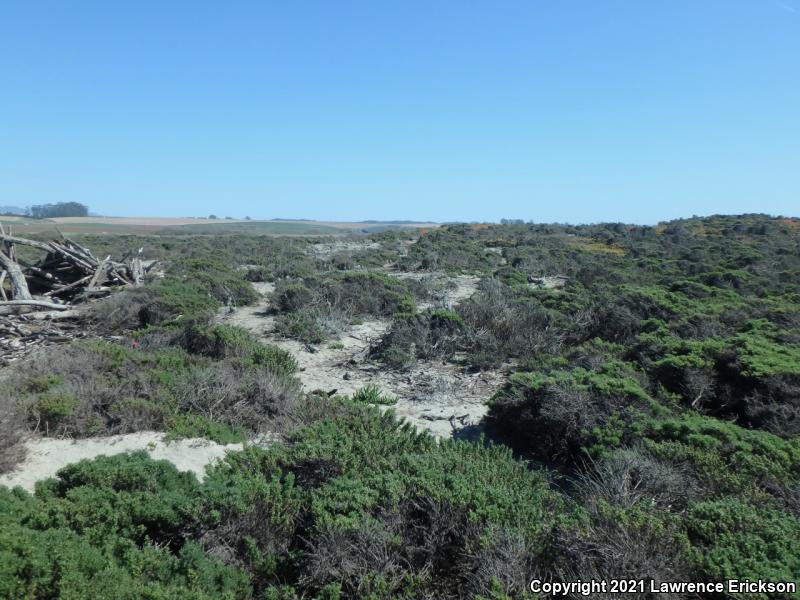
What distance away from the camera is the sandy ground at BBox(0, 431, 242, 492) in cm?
434

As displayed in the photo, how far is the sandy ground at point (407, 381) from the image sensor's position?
6.11 meters

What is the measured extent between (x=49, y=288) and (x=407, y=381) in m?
10.7

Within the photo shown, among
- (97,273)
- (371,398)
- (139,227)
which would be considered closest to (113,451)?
(371,398)

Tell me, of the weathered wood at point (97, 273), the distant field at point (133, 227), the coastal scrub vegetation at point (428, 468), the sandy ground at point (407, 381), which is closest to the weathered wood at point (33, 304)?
the coastal scrub vegetation at point (428, 468)

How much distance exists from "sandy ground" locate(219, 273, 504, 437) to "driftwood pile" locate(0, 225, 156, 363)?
3789 mm

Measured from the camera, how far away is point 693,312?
8922 millimetres

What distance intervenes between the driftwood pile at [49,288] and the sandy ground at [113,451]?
12.8 ft

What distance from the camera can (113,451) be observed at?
472 centimetres

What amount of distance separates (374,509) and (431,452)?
100 cm

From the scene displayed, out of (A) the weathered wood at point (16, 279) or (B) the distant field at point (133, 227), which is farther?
(B) the distant field at point (133, 227)

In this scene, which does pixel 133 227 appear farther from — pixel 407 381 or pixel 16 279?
pixel 407 381

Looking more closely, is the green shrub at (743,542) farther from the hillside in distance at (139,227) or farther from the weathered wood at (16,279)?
the hillside in distance at (139,227)

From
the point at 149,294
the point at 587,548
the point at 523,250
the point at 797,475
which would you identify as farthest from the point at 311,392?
the point at 523,250

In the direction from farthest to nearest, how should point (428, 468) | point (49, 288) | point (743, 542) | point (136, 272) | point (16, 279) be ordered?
point (136, 272) < point (49, 288) < point (16, 279) < point (428, 468) < point (743, 542)
